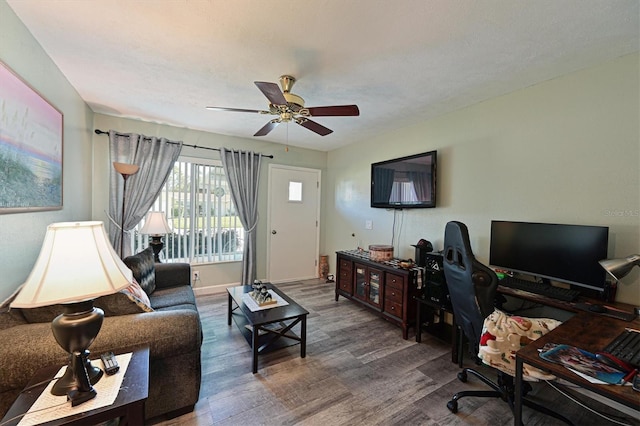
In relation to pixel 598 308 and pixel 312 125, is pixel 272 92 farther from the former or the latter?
pixel 598 308

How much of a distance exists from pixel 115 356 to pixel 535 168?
3301 mm

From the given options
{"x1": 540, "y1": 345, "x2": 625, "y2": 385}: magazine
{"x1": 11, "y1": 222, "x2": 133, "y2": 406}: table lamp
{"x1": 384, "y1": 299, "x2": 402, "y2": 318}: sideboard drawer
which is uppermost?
{"x1": 11, "y1": 222, "x2": 133, "y2": 406}: table lamp

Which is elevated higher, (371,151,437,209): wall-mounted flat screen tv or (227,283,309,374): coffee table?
(371,151,437,209): wall-mounted flat screen tv

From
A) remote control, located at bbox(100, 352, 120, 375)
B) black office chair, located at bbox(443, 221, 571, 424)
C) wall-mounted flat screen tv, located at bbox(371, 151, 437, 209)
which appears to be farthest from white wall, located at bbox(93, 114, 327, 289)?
black office chair, located at bbox(443, 221, 571, 424)

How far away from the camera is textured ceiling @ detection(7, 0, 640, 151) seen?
4.84 feet

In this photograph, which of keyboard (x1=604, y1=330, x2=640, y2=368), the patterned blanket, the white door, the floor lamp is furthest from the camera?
the white door

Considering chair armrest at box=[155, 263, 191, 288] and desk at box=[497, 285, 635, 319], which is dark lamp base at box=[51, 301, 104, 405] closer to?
chair armrest at box=[155, 263, 191, 288]

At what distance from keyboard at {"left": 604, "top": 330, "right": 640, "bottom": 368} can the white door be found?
3.94 meters

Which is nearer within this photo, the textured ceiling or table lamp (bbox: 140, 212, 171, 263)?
the textured ceiling

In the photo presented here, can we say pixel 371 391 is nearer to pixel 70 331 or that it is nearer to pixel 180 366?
pixel 180 366

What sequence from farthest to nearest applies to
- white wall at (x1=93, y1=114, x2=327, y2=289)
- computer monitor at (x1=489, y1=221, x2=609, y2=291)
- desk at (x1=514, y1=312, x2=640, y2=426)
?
white wall at (x1=93, y1=114, x2=327, y2=289) < computer monitor at (x1=489, y1=221, x2=609, y2=291) < desk at (x1=514, y1=312, x2=640, y2=426)

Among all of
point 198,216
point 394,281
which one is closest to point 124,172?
point 198,216

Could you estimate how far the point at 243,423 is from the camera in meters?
1.63

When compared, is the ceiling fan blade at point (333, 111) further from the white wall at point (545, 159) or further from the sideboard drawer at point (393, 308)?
the sideboard drawer at point (393, 308)
